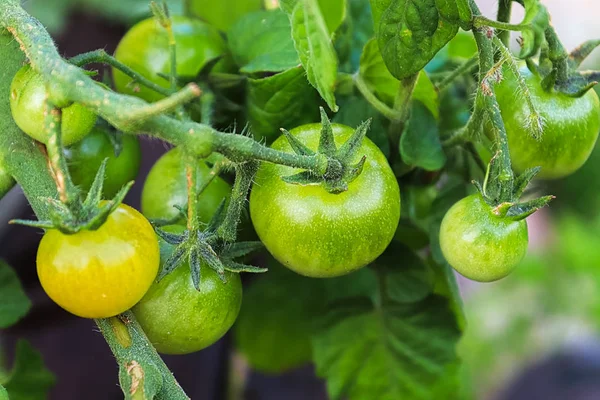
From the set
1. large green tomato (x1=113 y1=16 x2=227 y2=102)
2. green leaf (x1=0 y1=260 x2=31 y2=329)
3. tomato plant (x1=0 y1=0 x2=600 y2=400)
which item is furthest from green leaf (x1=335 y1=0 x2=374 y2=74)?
green leaf (x1=0 y1=260 x2=31 y2=329)

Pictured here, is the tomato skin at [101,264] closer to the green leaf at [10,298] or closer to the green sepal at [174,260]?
the green sepal at [174,260]

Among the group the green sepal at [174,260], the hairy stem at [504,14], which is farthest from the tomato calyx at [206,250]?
the hairy stem at [504,14]

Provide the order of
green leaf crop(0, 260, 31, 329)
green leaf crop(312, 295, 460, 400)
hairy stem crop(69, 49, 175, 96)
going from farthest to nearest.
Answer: green leaf crop(312, 295, 460, 400) < green leaf crop(0, 260, 31, 329) < hairy stem crop(69, 49, 175, 96)

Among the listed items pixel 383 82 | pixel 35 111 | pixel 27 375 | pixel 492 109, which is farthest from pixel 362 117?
pixel 27 375

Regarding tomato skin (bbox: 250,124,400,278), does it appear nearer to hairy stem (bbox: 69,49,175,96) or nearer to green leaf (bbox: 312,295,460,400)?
hairy stem (bbox: 69,49,175,96)

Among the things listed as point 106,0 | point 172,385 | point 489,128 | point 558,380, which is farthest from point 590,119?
point 558,380

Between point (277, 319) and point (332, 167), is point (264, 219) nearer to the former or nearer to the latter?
point (332, 167)

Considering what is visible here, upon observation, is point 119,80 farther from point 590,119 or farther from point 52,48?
point 590,119
